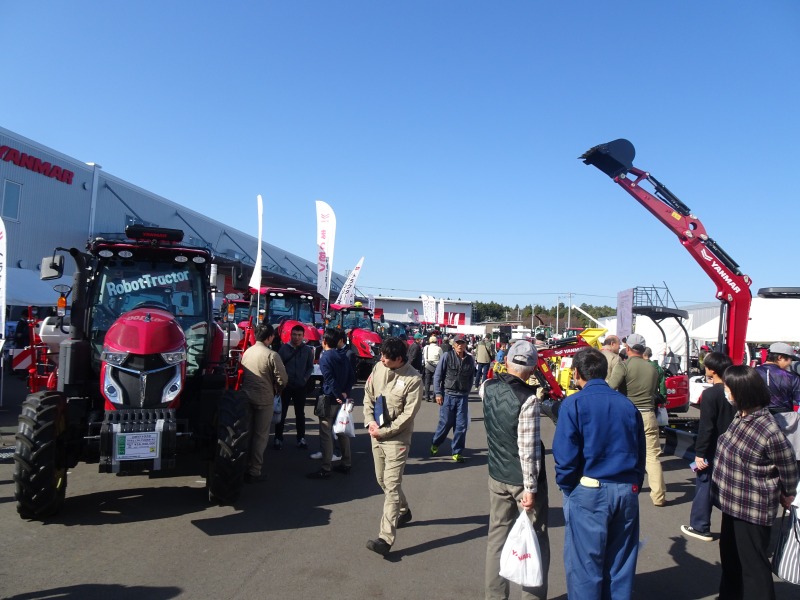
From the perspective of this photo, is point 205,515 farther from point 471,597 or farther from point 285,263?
point 285,263

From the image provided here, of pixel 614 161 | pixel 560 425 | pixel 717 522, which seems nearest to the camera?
pixel 560 425

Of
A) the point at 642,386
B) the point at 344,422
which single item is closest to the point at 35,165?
the point at 344,422

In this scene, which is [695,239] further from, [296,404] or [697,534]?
[296,404]

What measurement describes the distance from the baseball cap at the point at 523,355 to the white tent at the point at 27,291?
583 inches

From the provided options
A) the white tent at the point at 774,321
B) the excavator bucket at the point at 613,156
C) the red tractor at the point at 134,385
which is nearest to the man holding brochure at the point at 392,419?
the red tractor at the point at 134,385

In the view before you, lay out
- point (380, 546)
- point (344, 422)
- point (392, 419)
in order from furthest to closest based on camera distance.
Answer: point (344, 422), point (392, 419), point (380, 546)

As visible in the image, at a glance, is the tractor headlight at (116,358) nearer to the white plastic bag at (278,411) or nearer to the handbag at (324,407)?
the handbag at (324,407)

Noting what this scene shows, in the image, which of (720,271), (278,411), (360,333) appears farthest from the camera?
(360,333)

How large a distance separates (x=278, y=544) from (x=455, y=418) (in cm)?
415

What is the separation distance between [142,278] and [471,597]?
15.9 feet

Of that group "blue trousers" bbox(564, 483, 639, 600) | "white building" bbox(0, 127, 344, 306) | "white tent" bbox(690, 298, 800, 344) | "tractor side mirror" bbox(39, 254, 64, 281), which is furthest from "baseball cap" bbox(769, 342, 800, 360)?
"white tent" bbox(690, 298, 800, 344)

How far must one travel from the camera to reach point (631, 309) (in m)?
→ 13.2

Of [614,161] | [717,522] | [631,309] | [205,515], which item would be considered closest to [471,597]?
[205,515]

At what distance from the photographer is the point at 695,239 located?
10828 mm
